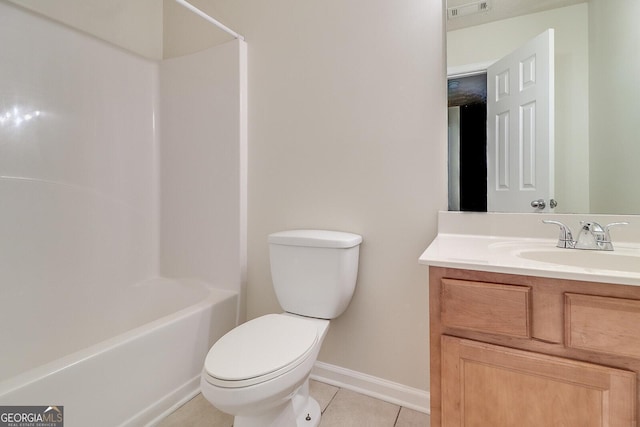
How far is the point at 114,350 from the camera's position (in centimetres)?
117

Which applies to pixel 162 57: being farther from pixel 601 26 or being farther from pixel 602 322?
pixel 602 322

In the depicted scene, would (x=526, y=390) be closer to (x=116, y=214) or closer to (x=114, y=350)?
(x=114, y=350)

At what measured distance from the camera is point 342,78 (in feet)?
5.03

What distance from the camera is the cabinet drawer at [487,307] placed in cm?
76

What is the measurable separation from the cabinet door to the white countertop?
21 centimetres

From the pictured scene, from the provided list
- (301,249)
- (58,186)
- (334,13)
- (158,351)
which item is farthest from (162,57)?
(158,351)

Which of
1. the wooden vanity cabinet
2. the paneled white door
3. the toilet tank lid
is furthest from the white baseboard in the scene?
the paneled white door

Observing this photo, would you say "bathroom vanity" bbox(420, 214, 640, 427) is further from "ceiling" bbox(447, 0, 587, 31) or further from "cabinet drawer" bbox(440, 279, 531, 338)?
"ceiling" bbox(447, 0, 587, 31)

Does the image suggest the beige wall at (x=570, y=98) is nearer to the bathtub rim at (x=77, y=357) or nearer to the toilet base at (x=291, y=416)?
the toilet base at (x=291, y=416)

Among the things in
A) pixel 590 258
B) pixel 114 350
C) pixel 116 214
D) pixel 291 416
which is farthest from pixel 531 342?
pixel 116 214

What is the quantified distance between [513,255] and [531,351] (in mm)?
303

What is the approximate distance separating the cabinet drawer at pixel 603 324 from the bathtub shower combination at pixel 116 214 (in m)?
1.48

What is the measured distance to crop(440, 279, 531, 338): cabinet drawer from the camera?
76 cm

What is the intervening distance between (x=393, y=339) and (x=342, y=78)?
133cm
